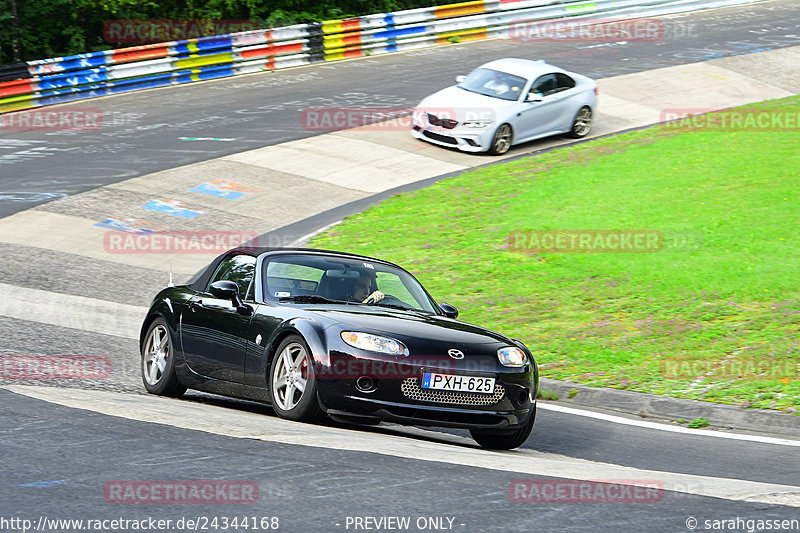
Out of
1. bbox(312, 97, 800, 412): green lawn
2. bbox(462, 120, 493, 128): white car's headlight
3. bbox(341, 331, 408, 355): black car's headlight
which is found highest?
bbox(341, 331, 408, 355): black car's headlight

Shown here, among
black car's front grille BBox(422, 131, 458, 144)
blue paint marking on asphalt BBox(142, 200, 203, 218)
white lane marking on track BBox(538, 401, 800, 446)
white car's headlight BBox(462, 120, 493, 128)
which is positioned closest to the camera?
white lane marking on track BBox(538, 401, 800, 446)

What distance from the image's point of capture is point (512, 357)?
795cm

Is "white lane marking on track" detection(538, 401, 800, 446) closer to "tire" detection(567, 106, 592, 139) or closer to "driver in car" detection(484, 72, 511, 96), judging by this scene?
"driver in car" detection(484, 72, 511, 96)

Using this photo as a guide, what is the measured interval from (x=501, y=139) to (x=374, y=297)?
1406 cm

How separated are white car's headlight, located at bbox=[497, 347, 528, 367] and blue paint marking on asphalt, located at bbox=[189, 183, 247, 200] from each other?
38.0ft

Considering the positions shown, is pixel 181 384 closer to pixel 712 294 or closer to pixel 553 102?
pixel 712 294

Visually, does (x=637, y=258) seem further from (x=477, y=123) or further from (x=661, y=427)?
(x=477, y=123)

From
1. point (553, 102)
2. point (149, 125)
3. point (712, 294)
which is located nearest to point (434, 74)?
point (553, 102)

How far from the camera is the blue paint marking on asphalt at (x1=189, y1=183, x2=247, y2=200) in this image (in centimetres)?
1892

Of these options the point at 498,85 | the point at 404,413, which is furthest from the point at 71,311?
the point at 498,85

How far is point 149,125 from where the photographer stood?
930 inches

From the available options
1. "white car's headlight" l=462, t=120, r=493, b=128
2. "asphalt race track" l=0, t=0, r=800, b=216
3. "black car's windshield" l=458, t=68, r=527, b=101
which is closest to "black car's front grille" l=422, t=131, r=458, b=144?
"white car's headlight" l=462, t=120, r=493, b=128

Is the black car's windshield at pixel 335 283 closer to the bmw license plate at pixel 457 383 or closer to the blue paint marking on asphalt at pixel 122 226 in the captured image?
the bmw license plate at pixel 457 383

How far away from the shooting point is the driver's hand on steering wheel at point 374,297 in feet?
28.3
